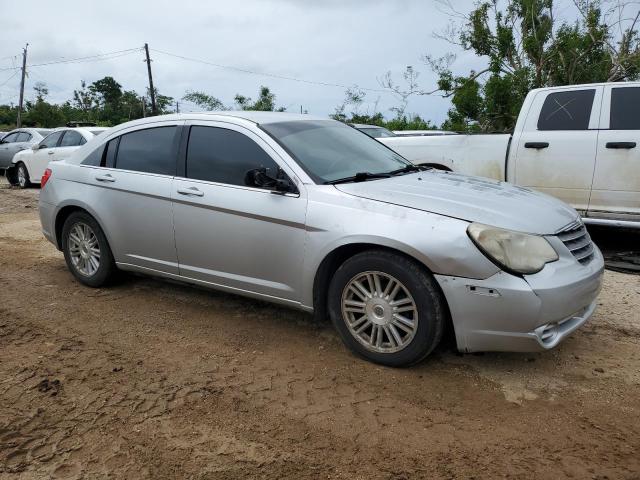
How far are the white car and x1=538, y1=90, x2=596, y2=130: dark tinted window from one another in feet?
31.8

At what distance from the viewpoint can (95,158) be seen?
5.09 meters

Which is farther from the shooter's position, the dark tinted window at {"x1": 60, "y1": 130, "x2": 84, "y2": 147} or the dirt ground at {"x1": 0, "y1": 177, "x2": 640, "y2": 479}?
the dark tinted window at {"x1": 60, "y1": 130, "x2": 84, "y2": 147}

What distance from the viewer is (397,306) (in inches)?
134

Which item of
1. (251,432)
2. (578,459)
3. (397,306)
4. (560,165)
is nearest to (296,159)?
(397,306)

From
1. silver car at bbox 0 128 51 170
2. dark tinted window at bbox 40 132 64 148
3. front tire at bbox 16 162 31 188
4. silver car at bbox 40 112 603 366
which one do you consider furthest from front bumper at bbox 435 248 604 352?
silver car at bbox 0 128 51 170

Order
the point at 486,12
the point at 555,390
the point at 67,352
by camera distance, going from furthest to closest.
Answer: the point at 486,12, the point at 67,352, the point at 555,390

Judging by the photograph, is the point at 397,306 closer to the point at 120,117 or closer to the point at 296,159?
the point at 296,159

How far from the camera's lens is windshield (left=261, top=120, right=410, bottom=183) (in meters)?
3.96

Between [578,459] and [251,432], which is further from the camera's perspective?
[251,432]

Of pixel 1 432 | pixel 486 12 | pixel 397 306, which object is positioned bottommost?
pixel 1 432

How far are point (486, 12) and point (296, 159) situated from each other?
15.0 meters

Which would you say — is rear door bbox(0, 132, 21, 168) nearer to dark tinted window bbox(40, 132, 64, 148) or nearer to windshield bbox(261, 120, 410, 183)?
dark tinted window bbox(40, 132, 64, 148)

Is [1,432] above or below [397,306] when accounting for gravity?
below

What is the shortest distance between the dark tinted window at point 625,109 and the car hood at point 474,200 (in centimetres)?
249
